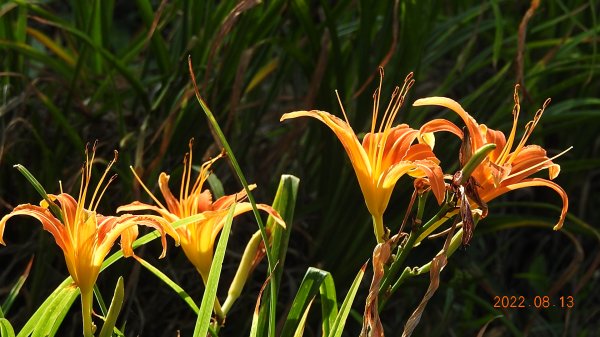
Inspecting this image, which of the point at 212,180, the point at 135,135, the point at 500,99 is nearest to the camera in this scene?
the point at 212,180

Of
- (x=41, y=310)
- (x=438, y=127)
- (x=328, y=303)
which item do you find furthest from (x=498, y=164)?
(x=41, y=310)

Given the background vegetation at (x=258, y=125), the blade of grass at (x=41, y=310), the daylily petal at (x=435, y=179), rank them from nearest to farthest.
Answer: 1. the daylily petal at (x=435, y=179)
2. the blade of grass at (x=41, y=310)
3. the background vegetation at (x=258, y=125)

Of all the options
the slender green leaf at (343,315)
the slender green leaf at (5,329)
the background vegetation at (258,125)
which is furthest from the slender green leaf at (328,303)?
the background vegetation at (258,125)

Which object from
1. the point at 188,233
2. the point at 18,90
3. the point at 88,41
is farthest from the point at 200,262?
the point at 18,90

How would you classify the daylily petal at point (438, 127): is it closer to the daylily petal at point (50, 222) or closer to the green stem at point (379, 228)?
the green stem at point (379, 228)

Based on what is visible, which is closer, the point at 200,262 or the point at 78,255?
the point at 78,255

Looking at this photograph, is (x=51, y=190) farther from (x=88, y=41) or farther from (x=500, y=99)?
(x=500, y=99)

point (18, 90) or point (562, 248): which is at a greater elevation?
point (18, 90)

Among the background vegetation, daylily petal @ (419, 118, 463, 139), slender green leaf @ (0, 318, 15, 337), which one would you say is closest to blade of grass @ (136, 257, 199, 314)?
slender green leaf @ (0, 318, 15, 337)

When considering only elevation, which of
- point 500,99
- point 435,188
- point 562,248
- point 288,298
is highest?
point 435,188
